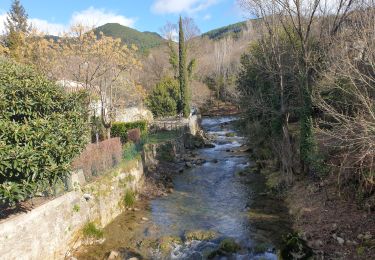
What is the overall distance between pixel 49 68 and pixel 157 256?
531 inches

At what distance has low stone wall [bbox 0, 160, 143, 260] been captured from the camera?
8562 mm

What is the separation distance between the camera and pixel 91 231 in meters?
11.9

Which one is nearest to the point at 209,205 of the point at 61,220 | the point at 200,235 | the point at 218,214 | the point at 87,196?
the point at 218,214

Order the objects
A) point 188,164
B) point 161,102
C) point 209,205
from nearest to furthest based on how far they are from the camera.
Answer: point 209,205 < point 188,164 < point 161,102

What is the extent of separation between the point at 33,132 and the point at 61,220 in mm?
3200

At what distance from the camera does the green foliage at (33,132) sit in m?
8.40

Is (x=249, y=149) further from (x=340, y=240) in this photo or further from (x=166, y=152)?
(x=340, y=240)

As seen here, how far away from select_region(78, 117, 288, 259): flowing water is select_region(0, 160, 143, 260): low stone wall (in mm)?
1054

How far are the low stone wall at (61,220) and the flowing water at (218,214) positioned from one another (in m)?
1.05

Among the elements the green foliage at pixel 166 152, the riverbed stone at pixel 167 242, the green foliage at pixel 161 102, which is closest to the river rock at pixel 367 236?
the riverbed stone at pixel 167 242

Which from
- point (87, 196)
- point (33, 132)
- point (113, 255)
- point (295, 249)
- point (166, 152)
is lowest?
point (113, 255)

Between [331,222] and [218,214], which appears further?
[218,214]

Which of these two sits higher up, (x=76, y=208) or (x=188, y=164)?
(x=76, y=208)

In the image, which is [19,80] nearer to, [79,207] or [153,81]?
[79,207]
